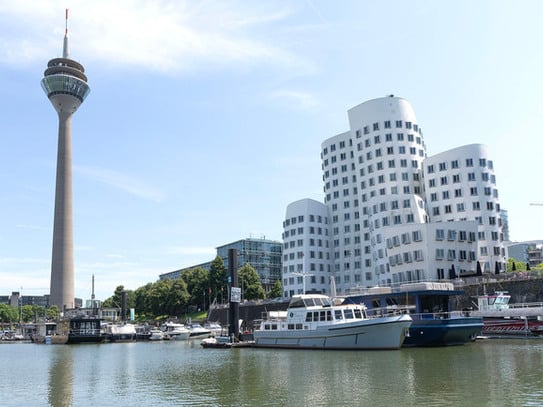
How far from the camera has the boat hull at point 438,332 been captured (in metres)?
57.1

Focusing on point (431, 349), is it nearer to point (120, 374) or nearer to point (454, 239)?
point (120, 374)

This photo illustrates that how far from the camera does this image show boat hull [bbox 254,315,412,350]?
54625 millimetres

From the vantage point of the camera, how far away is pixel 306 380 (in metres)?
36.9

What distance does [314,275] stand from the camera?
135m

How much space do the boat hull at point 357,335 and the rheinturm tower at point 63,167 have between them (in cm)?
13008

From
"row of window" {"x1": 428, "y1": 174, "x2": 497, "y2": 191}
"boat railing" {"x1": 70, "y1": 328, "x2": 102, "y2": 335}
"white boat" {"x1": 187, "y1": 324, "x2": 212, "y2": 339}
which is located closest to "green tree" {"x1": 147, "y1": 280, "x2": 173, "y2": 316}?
"white boat" {"x1": 187, "y1": 324, "x2": 212, "y2": 339}

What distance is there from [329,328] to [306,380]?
2180 cm

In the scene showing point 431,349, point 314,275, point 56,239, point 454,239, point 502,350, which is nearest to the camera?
point 502,350

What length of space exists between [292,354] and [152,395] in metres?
24.4

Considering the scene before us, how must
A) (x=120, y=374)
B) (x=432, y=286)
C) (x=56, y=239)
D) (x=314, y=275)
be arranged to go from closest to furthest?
(x=120, y=374) < (x=432, y=286) < (x=314, y=275) < (x=56, y=239)

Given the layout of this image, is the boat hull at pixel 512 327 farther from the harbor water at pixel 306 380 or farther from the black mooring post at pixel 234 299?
the black mooring post at pixel 234 299

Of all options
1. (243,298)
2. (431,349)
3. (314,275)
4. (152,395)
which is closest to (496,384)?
(152,395)

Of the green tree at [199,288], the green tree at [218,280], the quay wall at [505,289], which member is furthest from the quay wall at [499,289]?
the green tree at [199,288]

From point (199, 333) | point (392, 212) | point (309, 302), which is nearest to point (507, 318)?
point (309, 302)
